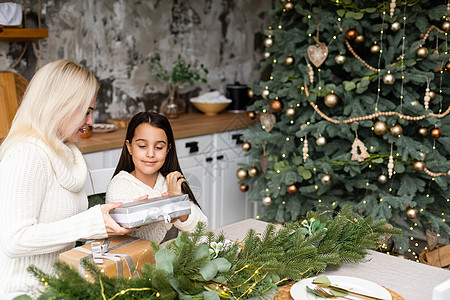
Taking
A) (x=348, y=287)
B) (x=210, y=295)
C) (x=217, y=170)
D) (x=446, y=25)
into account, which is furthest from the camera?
(x=217, y=170)

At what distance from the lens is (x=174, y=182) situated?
1561 millimetres

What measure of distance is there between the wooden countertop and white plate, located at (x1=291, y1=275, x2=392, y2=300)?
1.75 metres

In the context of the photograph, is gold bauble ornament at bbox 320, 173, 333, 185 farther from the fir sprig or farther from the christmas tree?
the fir sprig

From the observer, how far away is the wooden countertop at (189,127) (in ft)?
8.87

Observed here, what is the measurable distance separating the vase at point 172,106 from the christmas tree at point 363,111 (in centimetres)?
67

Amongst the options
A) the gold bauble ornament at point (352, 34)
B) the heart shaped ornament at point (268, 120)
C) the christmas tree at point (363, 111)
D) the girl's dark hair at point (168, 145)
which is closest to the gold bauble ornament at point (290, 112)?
the christmas tree at point (363, 111)

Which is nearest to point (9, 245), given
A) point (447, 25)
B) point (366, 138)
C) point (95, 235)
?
point (95, 235)

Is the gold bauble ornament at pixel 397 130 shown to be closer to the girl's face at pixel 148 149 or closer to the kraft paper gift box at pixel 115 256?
the girl's face at pixel 148 149

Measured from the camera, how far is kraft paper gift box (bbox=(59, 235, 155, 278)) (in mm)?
1044

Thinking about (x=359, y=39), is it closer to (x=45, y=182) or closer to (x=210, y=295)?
(x=45, y=182)

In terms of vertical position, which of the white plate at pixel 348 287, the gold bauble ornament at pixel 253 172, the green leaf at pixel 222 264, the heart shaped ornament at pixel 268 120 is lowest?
the gold bauble ornament at pixel 253 172

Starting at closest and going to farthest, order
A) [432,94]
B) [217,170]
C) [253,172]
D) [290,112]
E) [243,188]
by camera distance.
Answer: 1. [432,94]
2. [290,112]
3. [253,172]
4. [243,188]
5. [217,170]

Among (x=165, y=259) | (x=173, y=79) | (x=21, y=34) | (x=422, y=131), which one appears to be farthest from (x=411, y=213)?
(x=21, y=34)

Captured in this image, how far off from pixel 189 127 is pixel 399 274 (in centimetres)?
215
